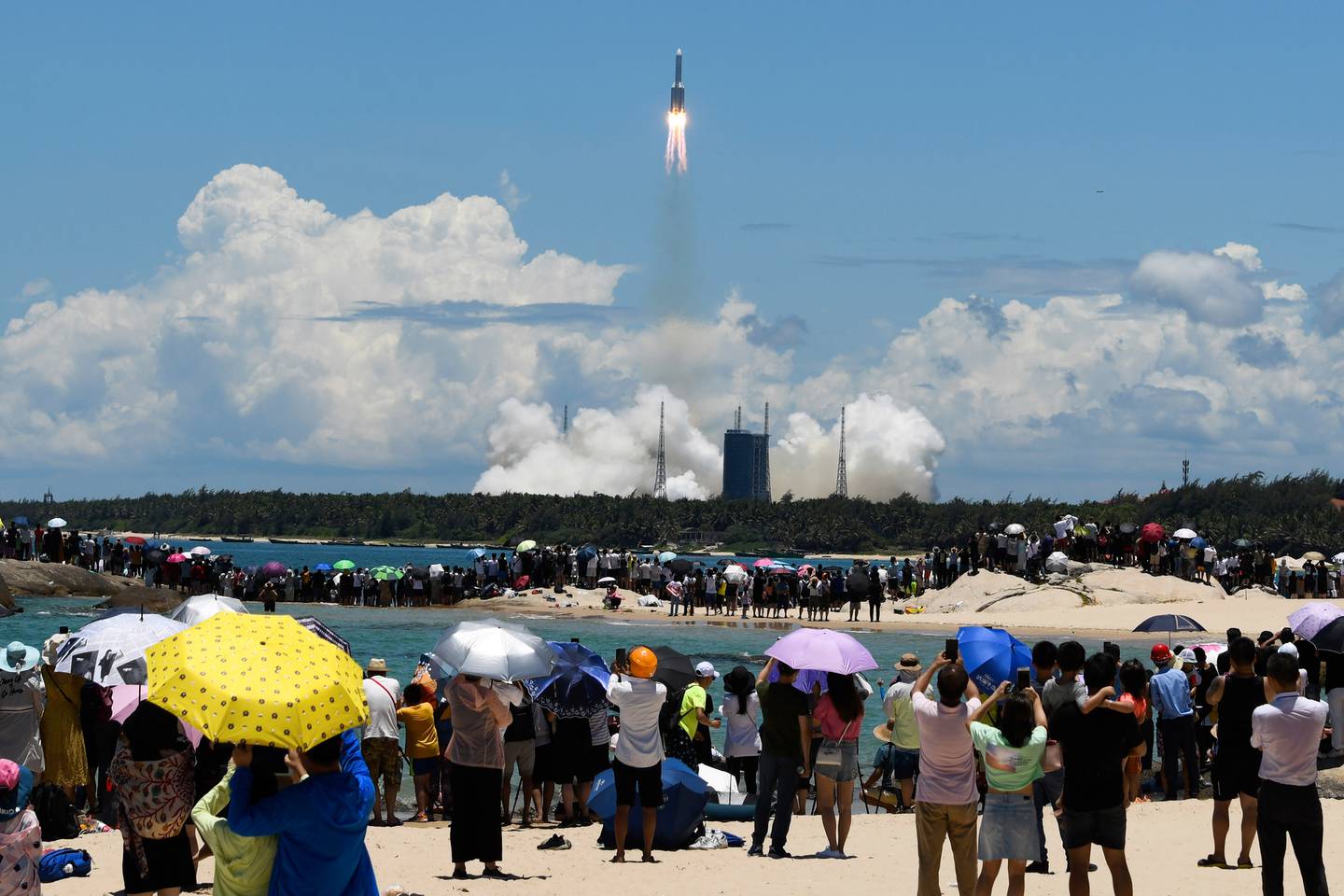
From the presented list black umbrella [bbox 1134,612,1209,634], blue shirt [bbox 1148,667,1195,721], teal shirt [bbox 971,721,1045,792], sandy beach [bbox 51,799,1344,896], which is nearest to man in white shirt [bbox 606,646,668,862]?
sandy beach [bbox 51,799,1344,896]

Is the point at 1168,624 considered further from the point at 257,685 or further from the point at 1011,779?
the point at 257,685

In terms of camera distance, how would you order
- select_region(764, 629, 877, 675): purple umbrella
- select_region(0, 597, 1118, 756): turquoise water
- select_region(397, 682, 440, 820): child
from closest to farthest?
select_region(764, 629, 877, 675): purple umbrella
select_region(397, 682, 440, 820): child
select_region(0, 597, 1118, 756): turquoise water

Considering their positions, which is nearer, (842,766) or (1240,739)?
(1240,739)

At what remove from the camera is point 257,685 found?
6738mm

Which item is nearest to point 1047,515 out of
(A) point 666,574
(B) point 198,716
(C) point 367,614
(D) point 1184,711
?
(A) point 666,574

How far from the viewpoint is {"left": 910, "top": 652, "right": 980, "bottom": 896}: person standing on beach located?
379 inches

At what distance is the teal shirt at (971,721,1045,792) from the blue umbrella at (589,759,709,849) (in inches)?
149

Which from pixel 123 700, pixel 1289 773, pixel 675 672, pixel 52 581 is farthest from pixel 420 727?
pixel 52 581

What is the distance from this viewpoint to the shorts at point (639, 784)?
12250mm

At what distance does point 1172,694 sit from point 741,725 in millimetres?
3818

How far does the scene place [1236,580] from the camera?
157 ft

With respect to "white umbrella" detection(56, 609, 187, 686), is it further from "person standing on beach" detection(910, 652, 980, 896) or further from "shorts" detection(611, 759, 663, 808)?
"person standing on beach" detection(910, 652, 980, 896)

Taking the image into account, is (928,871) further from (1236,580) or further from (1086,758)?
(1236,580)

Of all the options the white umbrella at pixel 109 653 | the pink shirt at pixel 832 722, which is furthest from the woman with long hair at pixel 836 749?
the white umbrella at pixel 109 653
